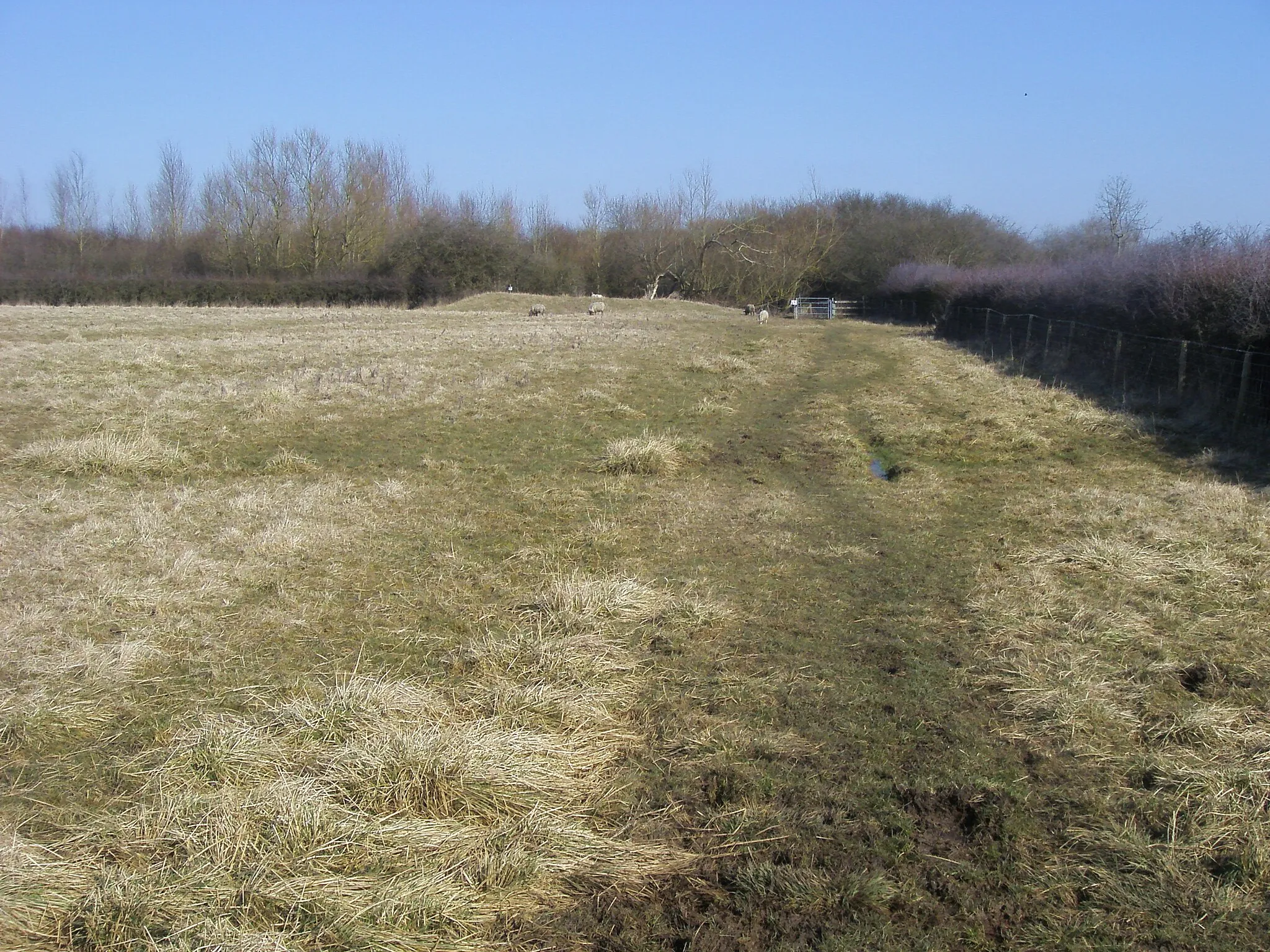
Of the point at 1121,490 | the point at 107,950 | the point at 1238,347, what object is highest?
the point at 1238,347

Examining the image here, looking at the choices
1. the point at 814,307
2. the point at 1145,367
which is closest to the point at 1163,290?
the point at 1145,367

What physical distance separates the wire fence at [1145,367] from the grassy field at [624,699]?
2329 mm

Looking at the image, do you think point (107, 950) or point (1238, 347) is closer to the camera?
point (107, 950)

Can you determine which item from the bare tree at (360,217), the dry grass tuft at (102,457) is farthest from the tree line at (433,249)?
the dry grass tuft at (102,457)

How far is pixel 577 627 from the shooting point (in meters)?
5.88

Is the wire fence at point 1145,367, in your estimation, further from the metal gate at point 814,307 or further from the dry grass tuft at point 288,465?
the metal gate at point 814,307

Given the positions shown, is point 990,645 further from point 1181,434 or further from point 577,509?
point 1181,434

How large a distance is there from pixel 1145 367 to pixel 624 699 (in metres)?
14.6

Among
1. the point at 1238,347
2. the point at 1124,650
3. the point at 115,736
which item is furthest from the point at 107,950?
the point at 1238,347

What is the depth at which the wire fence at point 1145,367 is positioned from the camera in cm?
1240

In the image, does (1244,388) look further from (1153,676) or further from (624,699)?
(624,699)

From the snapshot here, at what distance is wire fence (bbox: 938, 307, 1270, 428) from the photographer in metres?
12.4

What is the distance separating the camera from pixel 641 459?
34.5ft

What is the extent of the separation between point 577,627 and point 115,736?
2.55 m
